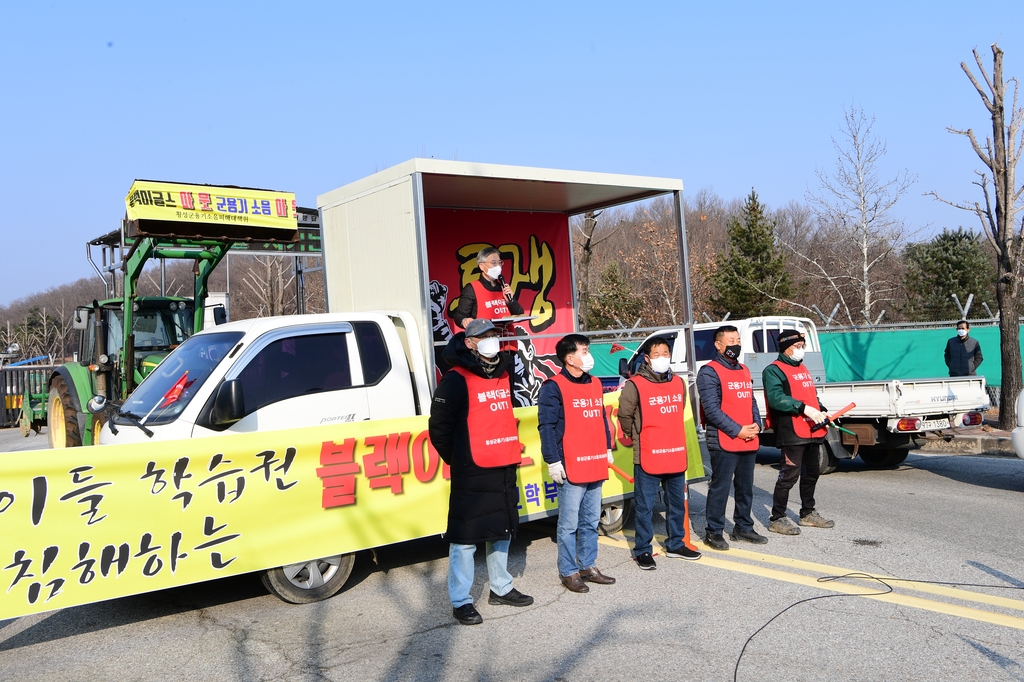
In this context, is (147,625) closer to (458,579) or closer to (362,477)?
(362,477)

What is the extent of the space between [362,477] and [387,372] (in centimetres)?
90

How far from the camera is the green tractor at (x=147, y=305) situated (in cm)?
1025

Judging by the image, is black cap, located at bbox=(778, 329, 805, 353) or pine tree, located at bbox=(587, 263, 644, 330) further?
pine tree, located at bbox=(587, 263, 644, 330)

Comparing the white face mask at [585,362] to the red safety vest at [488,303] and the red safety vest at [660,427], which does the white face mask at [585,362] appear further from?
→ the red safety vest at [488,303]

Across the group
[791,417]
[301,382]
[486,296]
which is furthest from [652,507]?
[301,382]

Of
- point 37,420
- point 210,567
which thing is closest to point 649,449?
point 210,567

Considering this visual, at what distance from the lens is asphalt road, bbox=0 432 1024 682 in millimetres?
4551

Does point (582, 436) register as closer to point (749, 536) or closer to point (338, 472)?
point (338, 472)

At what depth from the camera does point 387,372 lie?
6.52 m

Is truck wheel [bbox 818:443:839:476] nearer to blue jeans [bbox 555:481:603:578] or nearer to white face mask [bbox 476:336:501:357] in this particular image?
blue jeans [bbox 555:481:603:578]

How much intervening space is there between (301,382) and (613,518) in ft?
10.1

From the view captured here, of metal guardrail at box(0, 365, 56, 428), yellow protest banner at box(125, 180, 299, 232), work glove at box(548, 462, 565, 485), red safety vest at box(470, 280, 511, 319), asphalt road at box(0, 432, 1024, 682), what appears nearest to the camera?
asphalt road at box(0, 432, 1024, 682)

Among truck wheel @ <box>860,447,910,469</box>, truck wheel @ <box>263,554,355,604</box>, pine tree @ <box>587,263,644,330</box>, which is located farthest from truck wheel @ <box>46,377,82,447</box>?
pine tree @ <box>587,263,644,330</box>

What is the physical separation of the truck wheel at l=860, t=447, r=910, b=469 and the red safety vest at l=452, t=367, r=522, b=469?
25.2 ft
